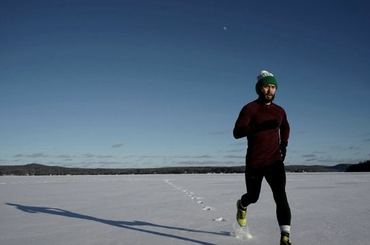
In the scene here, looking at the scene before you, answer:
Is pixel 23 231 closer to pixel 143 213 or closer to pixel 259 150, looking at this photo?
pixel 143 213

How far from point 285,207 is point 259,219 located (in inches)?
60.3

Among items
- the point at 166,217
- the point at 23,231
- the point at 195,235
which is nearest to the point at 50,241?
the point at 23,231

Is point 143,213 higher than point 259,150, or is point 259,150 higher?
point 259,150

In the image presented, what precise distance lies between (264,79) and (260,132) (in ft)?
1.82

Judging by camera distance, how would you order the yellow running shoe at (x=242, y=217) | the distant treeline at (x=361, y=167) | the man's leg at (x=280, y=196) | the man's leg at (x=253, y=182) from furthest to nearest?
the distant treeline at (x=361, y=167) < the yellow running shoe at (x=242, y=217) < the man's leg at (x=253, y=182) < the man's leg at (x=280, y=196)

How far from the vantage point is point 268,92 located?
3391mm

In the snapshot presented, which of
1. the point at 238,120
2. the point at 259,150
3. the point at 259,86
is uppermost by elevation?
the point at 259,86

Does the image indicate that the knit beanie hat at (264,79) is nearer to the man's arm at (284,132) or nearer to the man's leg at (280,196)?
the man's arm at (284,132)

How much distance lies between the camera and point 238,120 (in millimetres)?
3299

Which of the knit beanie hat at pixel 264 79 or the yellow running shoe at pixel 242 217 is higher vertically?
the knit beanie hat at pixel 264 79

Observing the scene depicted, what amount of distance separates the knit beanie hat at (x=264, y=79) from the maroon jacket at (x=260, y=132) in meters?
0.19

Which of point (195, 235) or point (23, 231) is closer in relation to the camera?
point (195, 235)

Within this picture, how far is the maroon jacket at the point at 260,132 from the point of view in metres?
3.27

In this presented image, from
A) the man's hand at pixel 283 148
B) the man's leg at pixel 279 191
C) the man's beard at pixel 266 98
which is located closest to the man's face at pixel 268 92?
the man's beard at pixel 266 98
